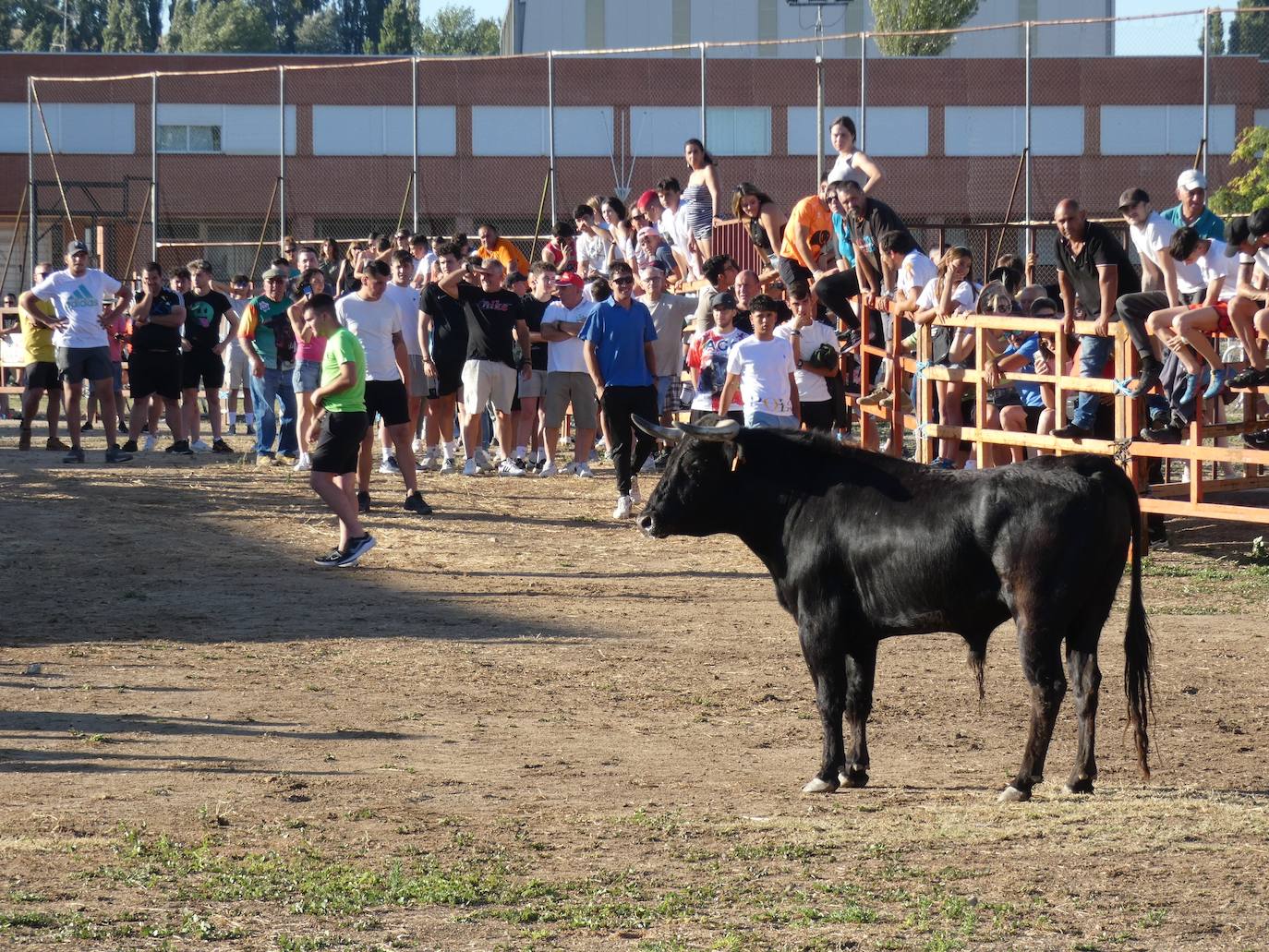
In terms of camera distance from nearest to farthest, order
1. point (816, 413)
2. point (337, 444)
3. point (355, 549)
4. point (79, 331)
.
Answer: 1. point (337, 444)
2. point (355, 549)
3. point (816, 413)
4. point (79, 331)

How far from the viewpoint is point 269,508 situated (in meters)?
15.7

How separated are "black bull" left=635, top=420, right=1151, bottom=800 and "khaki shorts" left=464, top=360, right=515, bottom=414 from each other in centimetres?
972

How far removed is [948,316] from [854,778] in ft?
25.7

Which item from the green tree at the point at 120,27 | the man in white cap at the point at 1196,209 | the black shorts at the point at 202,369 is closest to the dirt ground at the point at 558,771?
the man in white cap at the point at 1196,209

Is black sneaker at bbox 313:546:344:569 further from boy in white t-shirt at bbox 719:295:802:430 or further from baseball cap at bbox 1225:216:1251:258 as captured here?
baseball cap at bbox 1225:216:1251:258

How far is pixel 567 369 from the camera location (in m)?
17.8

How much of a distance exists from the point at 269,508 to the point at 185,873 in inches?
394

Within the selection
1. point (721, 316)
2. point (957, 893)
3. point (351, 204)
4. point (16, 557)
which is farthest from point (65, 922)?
point (351, 204)

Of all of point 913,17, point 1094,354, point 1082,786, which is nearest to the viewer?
point 1082,786

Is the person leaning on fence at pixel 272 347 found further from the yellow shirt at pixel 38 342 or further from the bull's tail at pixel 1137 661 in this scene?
the bull's tail at pixel 1137 661

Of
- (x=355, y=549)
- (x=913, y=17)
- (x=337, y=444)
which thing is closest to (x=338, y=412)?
(x=337, y=444)

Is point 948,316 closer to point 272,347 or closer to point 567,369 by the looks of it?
point 567,369

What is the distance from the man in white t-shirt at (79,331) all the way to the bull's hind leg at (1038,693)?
13.6 metres

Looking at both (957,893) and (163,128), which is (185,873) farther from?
(163,128)
